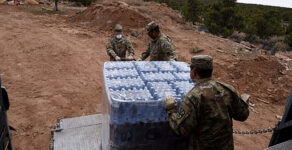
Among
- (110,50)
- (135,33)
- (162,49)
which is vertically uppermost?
(162,49)

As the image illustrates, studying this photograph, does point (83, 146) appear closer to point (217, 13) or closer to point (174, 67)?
point (174, 67)

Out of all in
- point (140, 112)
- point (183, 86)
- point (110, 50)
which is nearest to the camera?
point (140, 112)

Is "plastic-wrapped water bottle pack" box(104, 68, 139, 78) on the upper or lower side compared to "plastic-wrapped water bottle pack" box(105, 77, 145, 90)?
upper

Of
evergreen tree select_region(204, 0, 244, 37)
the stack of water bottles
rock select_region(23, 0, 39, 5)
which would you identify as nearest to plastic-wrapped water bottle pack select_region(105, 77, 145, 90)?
the stack of water bottles

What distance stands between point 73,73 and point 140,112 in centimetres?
690

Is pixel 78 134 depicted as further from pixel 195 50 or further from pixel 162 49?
pixel 195 50

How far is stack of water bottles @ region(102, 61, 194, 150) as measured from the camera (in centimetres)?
282

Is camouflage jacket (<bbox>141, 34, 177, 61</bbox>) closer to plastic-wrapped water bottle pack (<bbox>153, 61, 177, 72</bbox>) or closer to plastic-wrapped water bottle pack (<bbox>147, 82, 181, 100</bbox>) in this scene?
plastic-wrapped water bottle pack (<bbox>153, 61, 177, 72</bbox>)

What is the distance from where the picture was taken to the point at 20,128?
209 inches

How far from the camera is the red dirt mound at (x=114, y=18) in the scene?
17.1 metres

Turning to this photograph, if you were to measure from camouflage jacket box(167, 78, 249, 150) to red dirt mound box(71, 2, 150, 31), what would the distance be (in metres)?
14.8

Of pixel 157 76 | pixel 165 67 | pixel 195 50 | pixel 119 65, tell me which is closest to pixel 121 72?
pixel 119 65

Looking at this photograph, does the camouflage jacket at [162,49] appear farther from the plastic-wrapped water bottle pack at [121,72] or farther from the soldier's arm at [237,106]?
the soldier's arm at [237,106]

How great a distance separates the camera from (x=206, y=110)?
2.45 m
